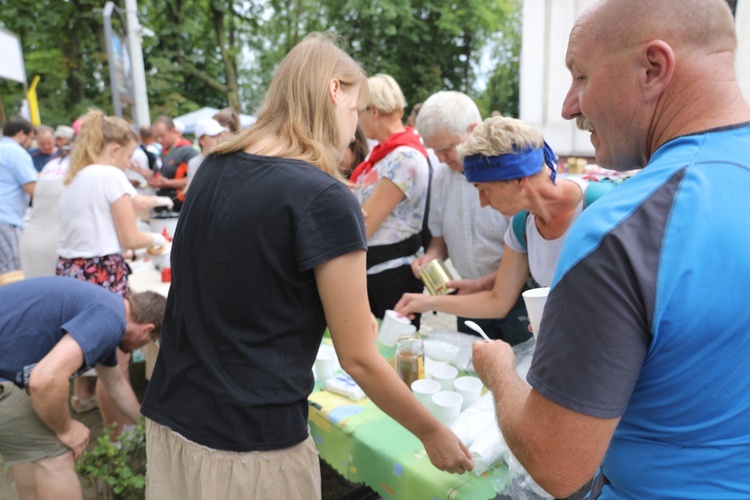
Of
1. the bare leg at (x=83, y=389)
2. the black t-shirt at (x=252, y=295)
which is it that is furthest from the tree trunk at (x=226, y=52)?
the black t-shirt at (x=252, y=295)

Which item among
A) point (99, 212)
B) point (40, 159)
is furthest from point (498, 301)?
point (40, 159)

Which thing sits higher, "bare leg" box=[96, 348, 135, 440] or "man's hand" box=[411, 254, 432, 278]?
"man's hand" box=[411, 254, 432, 278]

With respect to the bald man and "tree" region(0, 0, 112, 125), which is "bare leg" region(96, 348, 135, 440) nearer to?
the bald man

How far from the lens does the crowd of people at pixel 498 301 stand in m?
0.71

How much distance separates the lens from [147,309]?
2381 millimetres

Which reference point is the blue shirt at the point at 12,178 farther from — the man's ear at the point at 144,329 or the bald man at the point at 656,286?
the bald man at the point at 656,286

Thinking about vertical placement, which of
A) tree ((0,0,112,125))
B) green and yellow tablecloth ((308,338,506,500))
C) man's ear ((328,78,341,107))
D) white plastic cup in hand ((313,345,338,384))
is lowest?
green and yellow tablecloth ((308,338,506,500))

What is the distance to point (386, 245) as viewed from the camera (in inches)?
112

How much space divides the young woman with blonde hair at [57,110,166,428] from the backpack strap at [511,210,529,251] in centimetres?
227

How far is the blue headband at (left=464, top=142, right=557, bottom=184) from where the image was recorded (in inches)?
71.3

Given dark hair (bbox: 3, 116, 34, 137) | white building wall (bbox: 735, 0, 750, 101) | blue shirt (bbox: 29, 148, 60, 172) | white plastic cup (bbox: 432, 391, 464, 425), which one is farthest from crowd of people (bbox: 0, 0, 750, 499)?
white building wall (bbox: 735, 0, 750, 101)

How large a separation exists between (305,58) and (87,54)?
62.0 feet

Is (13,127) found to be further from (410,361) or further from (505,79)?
(505,79)

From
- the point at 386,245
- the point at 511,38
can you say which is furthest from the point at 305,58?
the point at 511,38
